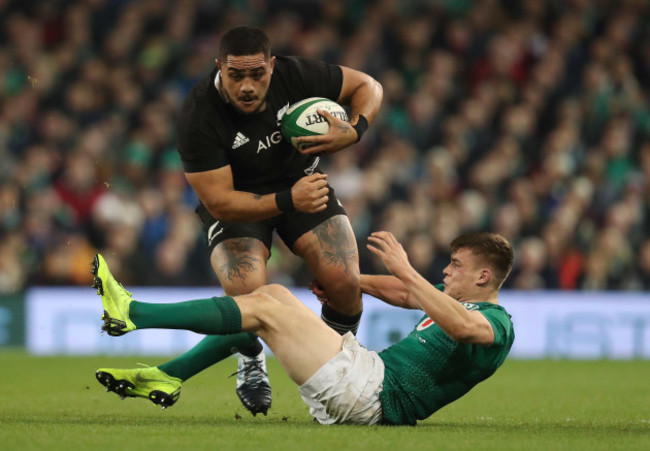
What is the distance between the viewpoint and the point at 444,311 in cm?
505

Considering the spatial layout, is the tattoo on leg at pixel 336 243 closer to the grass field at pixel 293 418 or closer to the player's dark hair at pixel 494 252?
the grass field at pixel 293 418

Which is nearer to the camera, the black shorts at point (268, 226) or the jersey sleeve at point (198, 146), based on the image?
the jersey sleeve at point (198, 146)

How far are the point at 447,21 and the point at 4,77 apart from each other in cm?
597

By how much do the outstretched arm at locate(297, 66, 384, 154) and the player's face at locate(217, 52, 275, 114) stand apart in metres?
0.34

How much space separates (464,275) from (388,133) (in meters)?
8.35

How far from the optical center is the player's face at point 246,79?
19.5ft

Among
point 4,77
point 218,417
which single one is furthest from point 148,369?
point 4,77

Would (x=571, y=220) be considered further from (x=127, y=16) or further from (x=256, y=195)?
→ (x=256, y=195)

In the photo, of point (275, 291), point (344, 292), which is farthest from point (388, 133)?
point (275, 291)

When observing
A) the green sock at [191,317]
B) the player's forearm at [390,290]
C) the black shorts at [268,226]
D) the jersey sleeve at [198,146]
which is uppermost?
the jersey sleeve at [198,146]

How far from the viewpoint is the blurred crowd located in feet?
40.7

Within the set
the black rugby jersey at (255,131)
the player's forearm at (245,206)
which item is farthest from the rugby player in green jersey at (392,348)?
the black rugby jersey at (255,131)

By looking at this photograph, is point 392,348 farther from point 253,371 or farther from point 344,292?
point 253,371

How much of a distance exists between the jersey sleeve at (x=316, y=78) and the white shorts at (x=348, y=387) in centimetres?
→ 172
